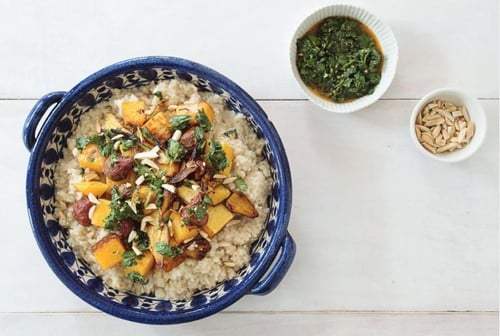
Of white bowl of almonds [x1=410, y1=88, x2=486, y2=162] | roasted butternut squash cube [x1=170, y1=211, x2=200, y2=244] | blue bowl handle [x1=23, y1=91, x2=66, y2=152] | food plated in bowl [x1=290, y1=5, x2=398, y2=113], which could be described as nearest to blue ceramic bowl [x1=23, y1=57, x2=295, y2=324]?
blue bowl handle [x1=23, y1=91, x2=66, y2=152]

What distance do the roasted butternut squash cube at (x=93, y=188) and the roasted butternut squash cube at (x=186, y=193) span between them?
0.71ft

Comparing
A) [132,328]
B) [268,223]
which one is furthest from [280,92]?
[132,328]

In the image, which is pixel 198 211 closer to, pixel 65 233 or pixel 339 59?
pixel 65 233

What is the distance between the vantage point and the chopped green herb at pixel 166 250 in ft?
5.69

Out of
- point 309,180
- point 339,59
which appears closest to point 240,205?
point 309,180

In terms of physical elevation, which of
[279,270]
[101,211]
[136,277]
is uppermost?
[101,211]

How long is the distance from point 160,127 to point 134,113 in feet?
0.32

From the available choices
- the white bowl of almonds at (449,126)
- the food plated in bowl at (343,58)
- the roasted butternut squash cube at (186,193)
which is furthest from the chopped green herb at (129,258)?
the white bowl of almonds at (449,126)

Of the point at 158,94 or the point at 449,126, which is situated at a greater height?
the point at 158,94

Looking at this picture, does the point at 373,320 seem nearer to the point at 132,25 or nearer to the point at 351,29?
the point at 351,29

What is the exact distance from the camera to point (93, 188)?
70.1 inches

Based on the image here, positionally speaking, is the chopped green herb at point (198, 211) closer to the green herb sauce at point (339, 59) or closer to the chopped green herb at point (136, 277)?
the chopped green herb at point (136, 277)

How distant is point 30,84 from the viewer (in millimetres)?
2105

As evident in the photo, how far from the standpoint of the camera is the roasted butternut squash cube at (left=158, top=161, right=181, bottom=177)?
70.0 inches
